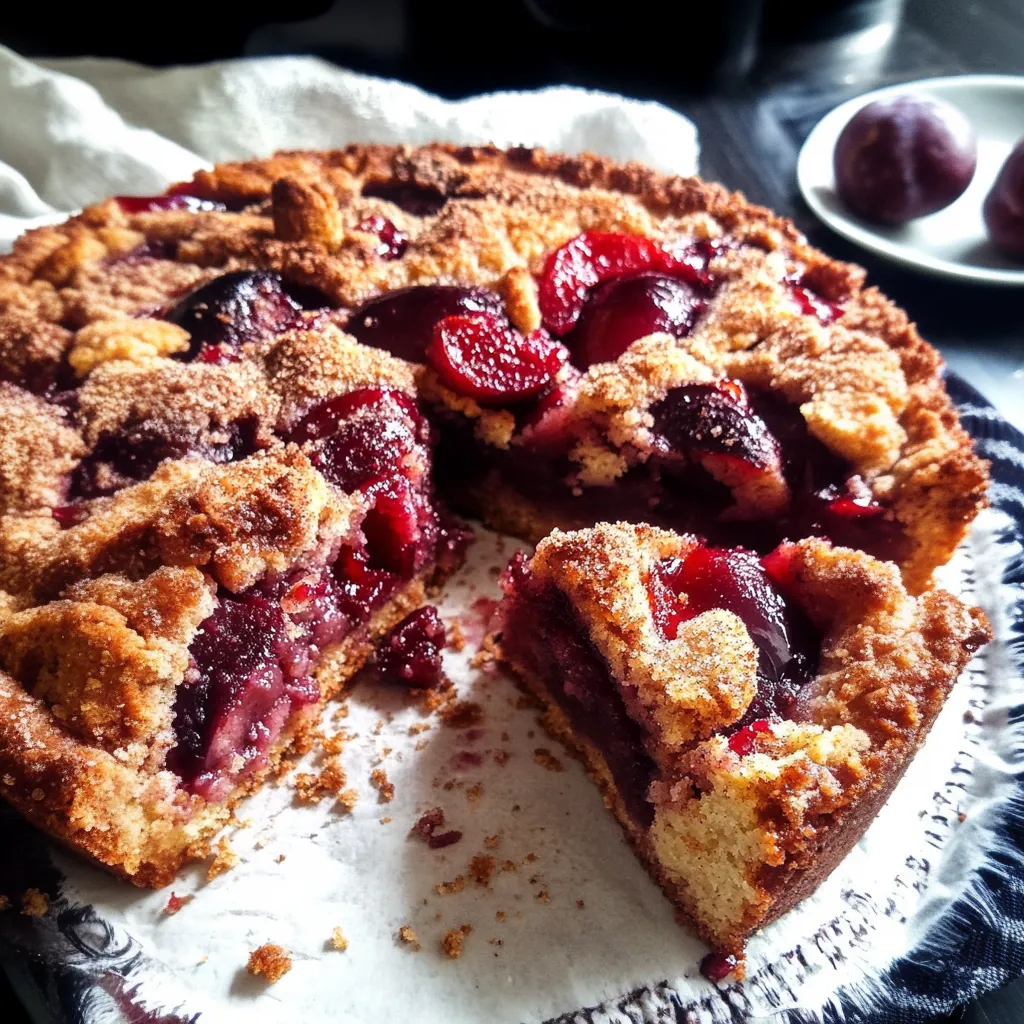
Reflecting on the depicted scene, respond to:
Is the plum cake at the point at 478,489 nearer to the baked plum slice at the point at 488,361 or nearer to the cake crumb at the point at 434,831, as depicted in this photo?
the baked plum slice at the point at 488,361

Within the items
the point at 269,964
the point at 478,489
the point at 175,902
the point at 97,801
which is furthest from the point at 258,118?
the point at 269,964

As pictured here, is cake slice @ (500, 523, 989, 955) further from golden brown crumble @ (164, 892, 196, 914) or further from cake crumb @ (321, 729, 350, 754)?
golden brown crumble @ (164, 892, 196, 914)

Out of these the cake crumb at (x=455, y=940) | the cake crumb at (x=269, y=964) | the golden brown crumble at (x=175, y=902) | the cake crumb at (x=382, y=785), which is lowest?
the golden brown crumble at (x=175, y=902)

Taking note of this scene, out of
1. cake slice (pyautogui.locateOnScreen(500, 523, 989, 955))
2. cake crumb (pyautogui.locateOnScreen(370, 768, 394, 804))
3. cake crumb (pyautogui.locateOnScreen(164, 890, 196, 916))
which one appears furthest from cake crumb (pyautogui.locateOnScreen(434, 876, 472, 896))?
cake crumb (pyautogui.locateOnScreen(164, 890, 196, 916))

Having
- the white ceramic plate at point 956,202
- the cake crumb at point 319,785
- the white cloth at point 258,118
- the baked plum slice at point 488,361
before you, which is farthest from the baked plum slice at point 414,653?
the white ceramic plate at point 956,202

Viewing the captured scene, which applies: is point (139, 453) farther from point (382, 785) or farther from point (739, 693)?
point (739, 693)
